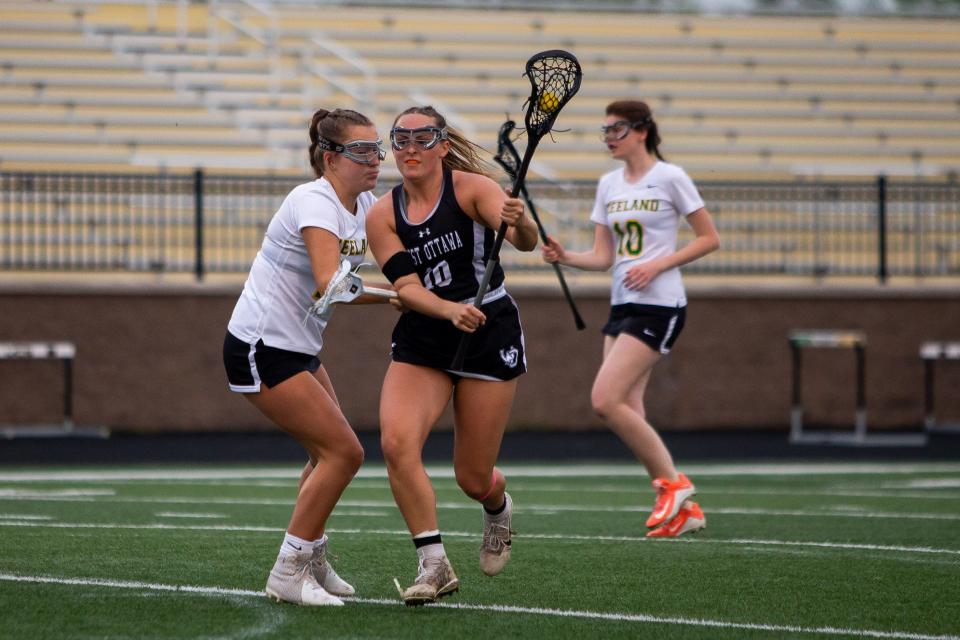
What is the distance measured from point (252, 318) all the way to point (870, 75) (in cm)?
2133

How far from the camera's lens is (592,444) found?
1587cm

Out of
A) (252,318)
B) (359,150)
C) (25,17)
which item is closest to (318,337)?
(252,318)

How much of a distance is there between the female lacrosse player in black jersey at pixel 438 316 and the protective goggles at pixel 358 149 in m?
0.10

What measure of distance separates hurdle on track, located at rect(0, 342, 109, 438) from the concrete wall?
11 cm

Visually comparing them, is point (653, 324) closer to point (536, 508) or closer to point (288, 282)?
point (536, 508)

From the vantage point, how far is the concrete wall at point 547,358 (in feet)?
54.0

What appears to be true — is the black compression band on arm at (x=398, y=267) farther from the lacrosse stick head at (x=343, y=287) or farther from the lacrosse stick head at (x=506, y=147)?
the lacrosse stick head at (x=506, y=147)

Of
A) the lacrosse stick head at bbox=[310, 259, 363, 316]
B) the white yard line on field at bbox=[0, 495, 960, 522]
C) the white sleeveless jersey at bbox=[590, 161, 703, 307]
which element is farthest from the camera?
the white yard line on field at bbox=[0, 495, 960, 522]

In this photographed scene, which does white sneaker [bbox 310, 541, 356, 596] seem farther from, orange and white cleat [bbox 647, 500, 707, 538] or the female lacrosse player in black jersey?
orange and white cleat [bbox 647, 500, 707, 538]

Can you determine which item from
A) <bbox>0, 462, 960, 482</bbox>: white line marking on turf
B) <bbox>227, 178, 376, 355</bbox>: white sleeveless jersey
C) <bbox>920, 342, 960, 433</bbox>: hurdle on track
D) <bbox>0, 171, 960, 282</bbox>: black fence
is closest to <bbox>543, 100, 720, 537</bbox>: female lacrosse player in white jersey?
<bbox>227, 178, 376, 355</bbox>: white sleeveless jersey

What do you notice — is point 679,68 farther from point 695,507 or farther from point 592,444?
point 695,507

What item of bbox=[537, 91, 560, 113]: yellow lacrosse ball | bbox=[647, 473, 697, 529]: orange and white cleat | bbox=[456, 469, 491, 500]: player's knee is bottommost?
bbox=[647, 473, 697, 529]: orange and white cleat

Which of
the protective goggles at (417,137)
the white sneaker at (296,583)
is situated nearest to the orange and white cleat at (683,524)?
the white sneaker at (296,583)

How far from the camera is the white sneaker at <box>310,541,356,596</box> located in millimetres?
6297
